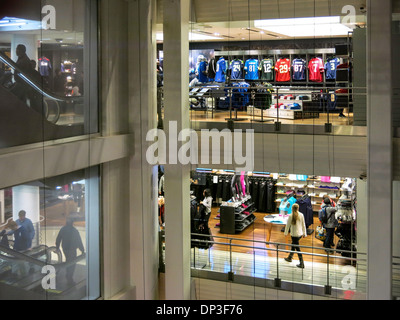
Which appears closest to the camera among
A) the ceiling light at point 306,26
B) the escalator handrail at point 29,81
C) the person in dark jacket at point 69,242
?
the escalator handrail at point 29,81

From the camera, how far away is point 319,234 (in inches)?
210

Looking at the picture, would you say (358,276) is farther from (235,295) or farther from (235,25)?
(235,25)

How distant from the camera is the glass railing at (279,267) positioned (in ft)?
17.3

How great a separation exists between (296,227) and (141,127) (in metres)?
1.92

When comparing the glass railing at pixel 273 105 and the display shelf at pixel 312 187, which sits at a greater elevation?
the glass railing at pixel 273 105

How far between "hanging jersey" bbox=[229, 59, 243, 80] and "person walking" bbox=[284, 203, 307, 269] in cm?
146

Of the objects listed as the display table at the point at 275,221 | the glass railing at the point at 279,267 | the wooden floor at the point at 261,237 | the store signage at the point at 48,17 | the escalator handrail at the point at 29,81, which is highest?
the store signage at the point at 48,17

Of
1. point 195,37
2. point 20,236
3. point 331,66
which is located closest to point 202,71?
point 195,37

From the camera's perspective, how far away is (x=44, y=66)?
169 inches

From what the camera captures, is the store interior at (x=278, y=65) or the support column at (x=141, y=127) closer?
the store interior at (x=278, y=65)

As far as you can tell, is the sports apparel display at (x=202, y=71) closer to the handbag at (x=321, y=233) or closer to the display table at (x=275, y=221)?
the display table at (x=275, y=221)

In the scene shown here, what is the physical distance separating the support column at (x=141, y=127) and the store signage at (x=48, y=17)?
1.26 m

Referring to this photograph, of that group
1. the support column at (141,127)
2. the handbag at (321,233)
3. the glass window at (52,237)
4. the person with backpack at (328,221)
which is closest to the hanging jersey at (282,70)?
the support column at (141,127)

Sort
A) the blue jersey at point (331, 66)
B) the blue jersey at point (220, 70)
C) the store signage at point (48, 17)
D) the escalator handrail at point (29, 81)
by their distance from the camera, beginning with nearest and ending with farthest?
the escalator handrail at point (29, 81) < the store signage at point (48, 17) < the blue jersey at point (331, 66) < the blue jersey at point (220, 70)
